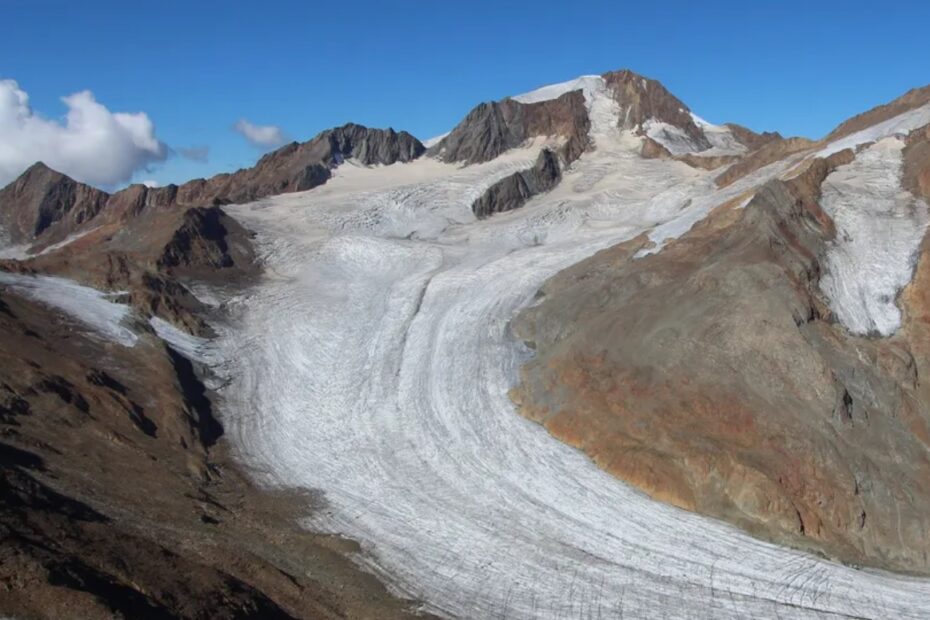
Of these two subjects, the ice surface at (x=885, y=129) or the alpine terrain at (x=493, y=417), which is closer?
the alpine terrain at (x=493, y=417)

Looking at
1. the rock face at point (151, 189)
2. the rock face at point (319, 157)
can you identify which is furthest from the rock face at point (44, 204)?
the rock face at point (319, 157)

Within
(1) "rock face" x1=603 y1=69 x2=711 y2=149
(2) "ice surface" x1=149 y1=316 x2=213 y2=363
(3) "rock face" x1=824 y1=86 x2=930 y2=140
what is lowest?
(2) "ice surface" x1=149 y1=316 x2=213 y2=363

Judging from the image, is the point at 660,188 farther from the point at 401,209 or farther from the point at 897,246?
the point at 897,246

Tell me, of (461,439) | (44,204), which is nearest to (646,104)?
(44,204)

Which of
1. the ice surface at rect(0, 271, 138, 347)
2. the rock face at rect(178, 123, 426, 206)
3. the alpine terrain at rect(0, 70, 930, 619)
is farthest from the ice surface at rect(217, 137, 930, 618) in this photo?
the rock face at rect(178, 123, 426, 206)

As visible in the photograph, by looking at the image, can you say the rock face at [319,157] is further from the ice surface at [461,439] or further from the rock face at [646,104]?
the rock face at [646,104]

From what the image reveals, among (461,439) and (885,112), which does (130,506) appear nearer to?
(461,439)

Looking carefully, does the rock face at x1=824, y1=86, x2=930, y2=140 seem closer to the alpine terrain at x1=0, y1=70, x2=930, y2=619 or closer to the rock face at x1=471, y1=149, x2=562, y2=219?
the alpine terrain at x1=0, y1=70, x2=930, y2=619
